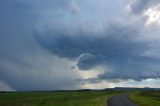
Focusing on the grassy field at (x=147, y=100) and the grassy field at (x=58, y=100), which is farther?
the grassy field at (x=58, y=100)

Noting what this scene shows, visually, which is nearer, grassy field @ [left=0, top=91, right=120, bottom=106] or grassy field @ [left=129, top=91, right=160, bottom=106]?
grassy field @ [left=129, top=91, right=160, bottom=106]

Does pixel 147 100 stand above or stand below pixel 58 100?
below

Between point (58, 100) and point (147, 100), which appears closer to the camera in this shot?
point (147, 100)
